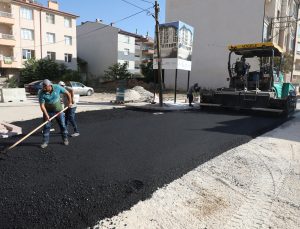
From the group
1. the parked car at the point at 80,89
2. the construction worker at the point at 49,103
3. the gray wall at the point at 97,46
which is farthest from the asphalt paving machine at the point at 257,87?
the gray wall at the point at 97,46

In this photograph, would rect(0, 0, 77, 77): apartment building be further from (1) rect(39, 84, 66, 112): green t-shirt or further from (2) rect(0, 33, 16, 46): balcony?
(1) rect(39, 84, 66, 112): green t-shirt

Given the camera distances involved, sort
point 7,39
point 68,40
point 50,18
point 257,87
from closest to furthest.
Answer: point 257,87, point 7,39, point 50,18, point 68,40

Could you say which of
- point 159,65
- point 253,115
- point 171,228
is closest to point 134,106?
point 159,65

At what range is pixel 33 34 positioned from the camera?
34656 millimetres

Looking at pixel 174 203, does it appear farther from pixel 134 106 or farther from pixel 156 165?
pixel 134 106

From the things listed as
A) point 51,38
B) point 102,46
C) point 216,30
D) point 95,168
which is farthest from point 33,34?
point 95,168

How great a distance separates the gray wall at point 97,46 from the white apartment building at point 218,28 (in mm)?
13334

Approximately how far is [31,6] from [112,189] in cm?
3554

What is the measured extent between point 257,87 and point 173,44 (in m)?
5.71

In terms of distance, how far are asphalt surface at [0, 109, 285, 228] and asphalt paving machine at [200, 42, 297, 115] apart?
3578mm

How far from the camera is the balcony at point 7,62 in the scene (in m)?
31.5

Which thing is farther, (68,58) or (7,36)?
(68,58)

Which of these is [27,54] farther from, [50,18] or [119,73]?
[119,73]

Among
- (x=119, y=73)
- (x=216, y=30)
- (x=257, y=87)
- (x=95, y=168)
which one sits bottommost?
(x=95, y=168)
